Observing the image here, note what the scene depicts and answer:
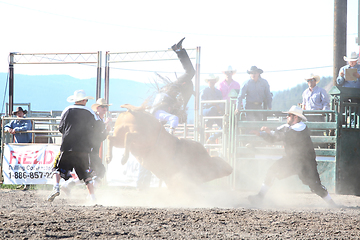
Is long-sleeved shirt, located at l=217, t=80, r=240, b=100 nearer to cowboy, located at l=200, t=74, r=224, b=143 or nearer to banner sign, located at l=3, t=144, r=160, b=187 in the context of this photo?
cowboy, located at l=200, t=74, r=224, b=143

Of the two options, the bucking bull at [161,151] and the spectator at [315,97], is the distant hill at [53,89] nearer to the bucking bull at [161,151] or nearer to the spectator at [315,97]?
the spectator at [315,97]

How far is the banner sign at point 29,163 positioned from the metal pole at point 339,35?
7546mm

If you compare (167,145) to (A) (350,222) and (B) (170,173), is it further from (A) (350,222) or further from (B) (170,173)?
(A) (350,222)

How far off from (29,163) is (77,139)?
3.51 metres

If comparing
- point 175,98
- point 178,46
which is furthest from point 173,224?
point 178,46

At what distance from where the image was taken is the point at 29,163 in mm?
8898

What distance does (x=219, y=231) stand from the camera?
3.84 meters

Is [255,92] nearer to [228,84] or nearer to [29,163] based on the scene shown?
[228,84]

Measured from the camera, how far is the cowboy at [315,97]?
885cm

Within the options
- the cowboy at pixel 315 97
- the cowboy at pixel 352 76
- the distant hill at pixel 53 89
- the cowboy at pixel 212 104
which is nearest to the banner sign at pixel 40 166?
the cowboy at pixel 212 104

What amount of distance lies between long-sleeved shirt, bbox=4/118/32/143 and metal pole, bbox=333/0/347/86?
8.11 metres

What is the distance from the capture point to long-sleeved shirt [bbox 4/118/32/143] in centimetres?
927

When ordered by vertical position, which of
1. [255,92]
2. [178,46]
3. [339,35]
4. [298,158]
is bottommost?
[298,158]

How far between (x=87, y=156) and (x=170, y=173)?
137cm
